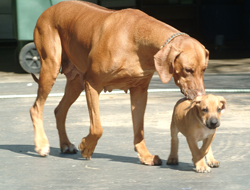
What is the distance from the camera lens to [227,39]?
25469 millimetres

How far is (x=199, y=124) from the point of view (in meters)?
4.86

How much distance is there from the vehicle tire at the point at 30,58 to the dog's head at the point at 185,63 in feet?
31.6

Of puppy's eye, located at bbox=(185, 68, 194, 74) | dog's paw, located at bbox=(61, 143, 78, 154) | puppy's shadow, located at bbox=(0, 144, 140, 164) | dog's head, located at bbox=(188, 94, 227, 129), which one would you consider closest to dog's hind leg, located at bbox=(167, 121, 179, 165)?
puppy's shadow, located at bbox=(0, 144, 140, 164)

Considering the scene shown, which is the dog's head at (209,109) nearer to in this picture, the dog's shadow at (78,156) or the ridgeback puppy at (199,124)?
the ridgeback puppy at (199,124)

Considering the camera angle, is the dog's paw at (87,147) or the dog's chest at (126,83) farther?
the dog's paw at (87,147)

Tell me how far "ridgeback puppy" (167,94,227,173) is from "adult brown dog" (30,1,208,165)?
149mm

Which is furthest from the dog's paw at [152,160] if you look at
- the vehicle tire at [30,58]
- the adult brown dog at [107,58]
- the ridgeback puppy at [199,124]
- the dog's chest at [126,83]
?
the vehicle tire at [30,58]

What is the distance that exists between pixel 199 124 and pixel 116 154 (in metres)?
1.35

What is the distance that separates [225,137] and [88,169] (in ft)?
6.95

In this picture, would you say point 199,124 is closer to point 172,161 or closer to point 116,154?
point 172,161

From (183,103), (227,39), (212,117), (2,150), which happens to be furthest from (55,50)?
(227,39)

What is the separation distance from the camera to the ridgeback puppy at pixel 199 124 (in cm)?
469

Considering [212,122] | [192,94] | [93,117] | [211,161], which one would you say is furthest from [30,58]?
[212,122]

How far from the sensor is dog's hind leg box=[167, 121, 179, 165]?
5.23m
